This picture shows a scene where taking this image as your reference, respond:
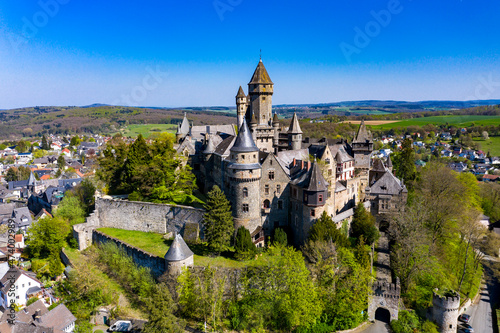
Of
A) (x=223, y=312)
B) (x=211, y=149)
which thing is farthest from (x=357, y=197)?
(x=223, y=312)

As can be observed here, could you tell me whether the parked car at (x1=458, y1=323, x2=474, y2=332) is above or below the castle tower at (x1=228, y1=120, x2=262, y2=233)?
below

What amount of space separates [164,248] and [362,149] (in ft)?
93.2

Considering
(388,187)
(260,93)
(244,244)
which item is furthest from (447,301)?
(260,93)

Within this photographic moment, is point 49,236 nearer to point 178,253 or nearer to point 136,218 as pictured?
point 136,218

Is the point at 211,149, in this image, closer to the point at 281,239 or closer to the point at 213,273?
the point at 281,239

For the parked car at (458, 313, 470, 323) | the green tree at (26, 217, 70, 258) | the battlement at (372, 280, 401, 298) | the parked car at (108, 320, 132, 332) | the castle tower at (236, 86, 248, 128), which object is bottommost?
the parked car at (458, 313, 470, 323)

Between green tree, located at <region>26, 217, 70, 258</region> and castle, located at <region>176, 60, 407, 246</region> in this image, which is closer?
castle, located at <region>176, 60, 407, 246</region>

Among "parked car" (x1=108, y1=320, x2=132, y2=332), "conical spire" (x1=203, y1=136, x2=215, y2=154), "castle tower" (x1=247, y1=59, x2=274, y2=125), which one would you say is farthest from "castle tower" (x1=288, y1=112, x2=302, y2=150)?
"parked car" (x1=108, y1=320, x2=132, y2=332)

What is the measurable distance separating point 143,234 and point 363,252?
78.1 feet

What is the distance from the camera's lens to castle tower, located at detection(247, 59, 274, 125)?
1866 inches

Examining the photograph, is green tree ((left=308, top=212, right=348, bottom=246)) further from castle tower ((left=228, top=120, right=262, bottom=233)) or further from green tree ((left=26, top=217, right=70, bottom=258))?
green tree ((left=26, top=217, right=70, bottom=258))

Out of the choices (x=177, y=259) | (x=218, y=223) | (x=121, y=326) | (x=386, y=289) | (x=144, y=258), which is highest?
(x=218, y=223)

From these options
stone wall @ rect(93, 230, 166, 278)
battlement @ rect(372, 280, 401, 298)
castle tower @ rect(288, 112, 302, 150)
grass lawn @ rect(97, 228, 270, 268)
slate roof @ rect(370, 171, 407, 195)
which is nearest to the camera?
battlement @ rect(372, 280, 401, 298)

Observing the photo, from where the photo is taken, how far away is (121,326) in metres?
30.1
